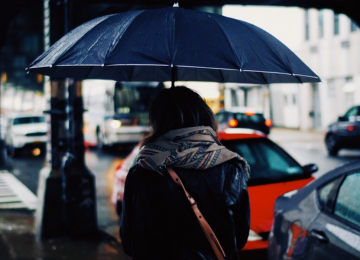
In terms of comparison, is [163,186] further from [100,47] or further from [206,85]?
[206,85]

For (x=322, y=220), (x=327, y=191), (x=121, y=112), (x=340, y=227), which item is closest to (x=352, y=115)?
(x=121, y=112)

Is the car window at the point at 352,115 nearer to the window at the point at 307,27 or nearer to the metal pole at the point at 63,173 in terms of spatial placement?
the metal pole at the point at 63,173

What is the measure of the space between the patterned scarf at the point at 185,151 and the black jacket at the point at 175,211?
37 millimetres

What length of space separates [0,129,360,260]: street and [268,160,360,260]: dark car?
2763 mm

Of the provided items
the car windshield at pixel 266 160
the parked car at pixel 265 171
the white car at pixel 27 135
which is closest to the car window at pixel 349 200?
the parked car at pixel 265 171

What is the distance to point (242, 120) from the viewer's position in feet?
72.5

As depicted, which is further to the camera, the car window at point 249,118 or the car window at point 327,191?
the car window at point 249,118

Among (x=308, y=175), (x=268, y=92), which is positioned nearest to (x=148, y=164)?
(x=308, y=175)

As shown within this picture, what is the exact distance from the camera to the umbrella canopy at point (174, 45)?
2668 millimetres

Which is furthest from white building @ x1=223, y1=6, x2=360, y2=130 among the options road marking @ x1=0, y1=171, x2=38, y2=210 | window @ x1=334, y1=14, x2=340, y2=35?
road marking @ x1=0, y1=171, x2=38, y2=210

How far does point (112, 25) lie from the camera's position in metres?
2.96

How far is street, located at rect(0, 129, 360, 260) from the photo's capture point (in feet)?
28.5

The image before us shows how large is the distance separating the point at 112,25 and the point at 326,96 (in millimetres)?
32313

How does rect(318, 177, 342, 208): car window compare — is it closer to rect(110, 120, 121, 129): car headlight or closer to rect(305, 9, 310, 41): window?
rect(110, 120, 121, 129): car headlight
